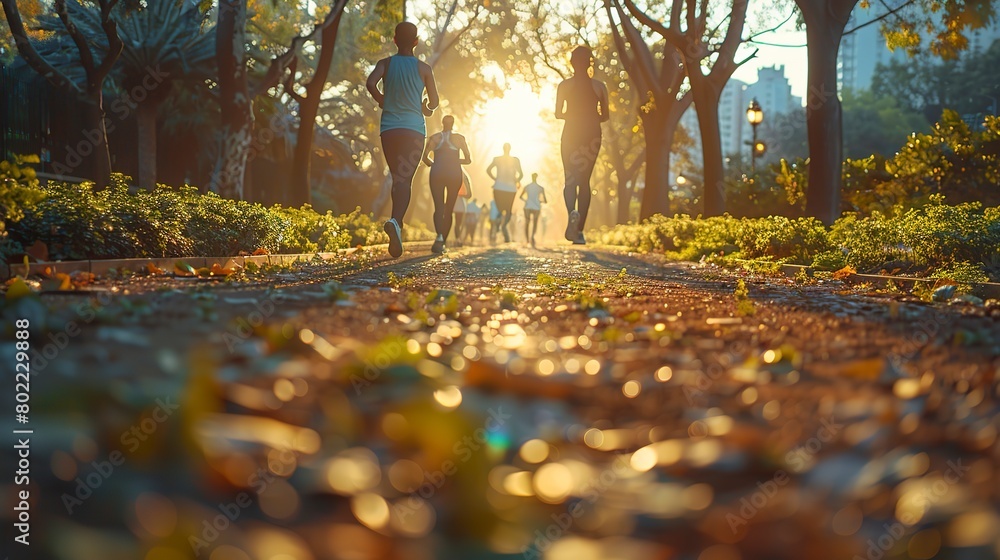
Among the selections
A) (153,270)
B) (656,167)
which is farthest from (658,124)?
(153,270)

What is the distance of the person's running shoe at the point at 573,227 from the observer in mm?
17203

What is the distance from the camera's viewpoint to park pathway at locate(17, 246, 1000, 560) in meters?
1.93

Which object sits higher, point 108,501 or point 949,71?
point 949,71

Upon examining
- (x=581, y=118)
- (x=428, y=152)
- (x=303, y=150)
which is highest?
(x=581, y=118)

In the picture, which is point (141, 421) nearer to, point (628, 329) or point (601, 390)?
Result: point (601, 390)

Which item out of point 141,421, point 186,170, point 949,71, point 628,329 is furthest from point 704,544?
point 949,71

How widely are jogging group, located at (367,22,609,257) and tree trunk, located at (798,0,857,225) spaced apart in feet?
11.8

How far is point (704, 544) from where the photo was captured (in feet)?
6.37

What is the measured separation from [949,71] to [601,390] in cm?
8740

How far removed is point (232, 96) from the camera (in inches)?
650

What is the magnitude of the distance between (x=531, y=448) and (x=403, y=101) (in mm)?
10656

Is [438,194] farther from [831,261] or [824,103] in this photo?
[831,261]

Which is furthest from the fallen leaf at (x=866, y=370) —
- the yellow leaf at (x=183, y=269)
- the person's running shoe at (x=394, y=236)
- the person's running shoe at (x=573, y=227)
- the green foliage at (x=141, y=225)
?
the person's running shoe at (x=573, y=227)

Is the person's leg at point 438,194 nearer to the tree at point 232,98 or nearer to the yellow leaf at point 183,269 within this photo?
the tree at point 232,98
